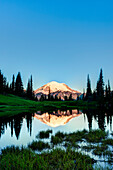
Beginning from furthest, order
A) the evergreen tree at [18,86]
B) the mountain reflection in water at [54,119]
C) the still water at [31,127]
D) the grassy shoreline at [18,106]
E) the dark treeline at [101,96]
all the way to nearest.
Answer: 1. the evergreen tree at [18,86]
2. the dark treeline at [101,96]
3. the grassy shoreline at [18,106]
4. the mountain reflection in water at [54,119]
5. the still water at [31,127]

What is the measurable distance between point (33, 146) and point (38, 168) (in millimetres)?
4310

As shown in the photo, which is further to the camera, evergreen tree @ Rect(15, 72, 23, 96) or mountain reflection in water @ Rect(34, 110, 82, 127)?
evergreen tree @ Rect(15, 72, 23, 96)

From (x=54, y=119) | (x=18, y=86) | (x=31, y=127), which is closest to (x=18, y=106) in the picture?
(x=54, y=119)

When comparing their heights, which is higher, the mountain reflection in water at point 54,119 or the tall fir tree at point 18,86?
the tall fir tree at point 18,86

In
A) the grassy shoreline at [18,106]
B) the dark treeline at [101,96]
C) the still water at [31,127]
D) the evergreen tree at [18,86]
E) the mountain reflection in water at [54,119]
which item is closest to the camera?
the still water at [31,127]

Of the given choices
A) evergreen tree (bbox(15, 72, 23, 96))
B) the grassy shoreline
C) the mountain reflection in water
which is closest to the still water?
the mountain reflection in water

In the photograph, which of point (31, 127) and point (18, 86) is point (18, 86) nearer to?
point (18, 86)

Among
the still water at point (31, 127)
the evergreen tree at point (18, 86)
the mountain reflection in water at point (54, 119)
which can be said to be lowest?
the mountain reflection in water at point (54, 119)

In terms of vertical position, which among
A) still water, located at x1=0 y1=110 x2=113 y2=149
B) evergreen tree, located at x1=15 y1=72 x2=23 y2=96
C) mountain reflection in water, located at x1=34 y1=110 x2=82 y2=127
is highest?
evergreen tree, located at x1=15 y1=72 x2=23 y2=96

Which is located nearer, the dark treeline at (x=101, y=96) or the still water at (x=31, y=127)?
the still water at (x=31, y=127)

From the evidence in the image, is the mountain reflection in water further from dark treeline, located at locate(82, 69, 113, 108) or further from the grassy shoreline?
dark treeline, located at locate(82, 69, 113, 108)

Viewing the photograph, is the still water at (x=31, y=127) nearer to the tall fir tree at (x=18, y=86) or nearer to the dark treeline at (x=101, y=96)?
the dark treeline at (x=101, y=96)

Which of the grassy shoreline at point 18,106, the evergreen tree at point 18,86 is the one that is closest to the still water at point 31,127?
the grassy shoreline at point 18,106

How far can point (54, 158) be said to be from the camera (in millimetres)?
8078
